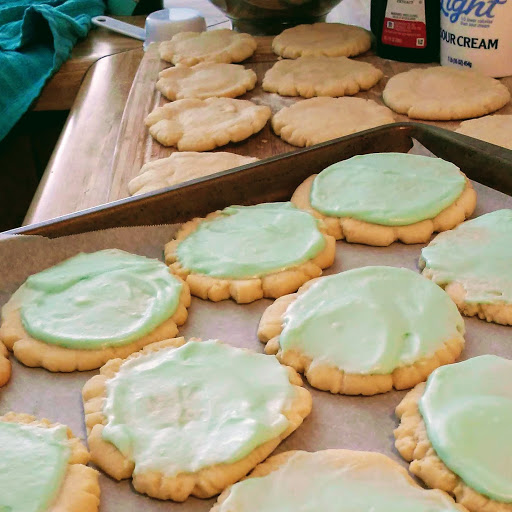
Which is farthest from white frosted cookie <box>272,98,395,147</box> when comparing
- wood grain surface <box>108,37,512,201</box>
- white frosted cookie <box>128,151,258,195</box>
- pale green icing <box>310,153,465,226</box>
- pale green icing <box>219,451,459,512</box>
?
pale green icing <box>219,451,459,512</box>

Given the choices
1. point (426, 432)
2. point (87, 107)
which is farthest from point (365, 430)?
point (87, 107)

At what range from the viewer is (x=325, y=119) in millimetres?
2041

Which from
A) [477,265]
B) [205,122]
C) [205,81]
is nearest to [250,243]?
[477,265]

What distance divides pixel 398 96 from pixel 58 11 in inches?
64.0

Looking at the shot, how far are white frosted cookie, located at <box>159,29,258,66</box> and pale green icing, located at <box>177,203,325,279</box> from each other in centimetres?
122

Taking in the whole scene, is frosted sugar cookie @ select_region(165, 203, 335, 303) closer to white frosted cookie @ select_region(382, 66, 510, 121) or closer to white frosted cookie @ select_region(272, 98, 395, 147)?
white frosted cookie @ select_region(272, 98, 395, 147)

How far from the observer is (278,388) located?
1.07m

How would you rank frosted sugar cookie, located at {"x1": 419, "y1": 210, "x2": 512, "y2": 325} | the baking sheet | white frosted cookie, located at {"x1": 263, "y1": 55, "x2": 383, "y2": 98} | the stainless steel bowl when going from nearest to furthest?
1. the baking sheet
2. frosted sugar cookie, located at {"x1": 419, "y1": 210, "x2": 512, "y2": 325}
3. white frosted cookie, located at {"x1": 263, "y1": 55, "x2": 383, "y2": 98}
4. the stainless steel bowl

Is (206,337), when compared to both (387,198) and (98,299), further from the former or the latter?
(387,198)

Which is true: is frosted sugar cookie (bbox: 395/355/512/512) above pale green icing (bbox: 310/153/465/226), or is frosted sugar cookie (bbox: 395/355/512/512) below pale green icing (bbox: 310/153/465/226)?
below

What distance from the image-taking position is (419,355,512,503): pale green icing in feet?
2.92

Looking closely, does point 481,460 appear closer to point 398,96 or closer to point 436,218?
point 436,218

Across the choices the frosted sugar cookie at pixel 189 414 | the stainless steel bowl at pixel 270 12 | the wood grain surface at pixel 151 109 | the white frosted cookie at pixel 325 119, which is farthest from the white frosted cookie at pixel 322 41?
the frosted sugar cookie at pixel 189 414

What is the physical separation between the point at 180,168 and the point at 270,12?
136cm
